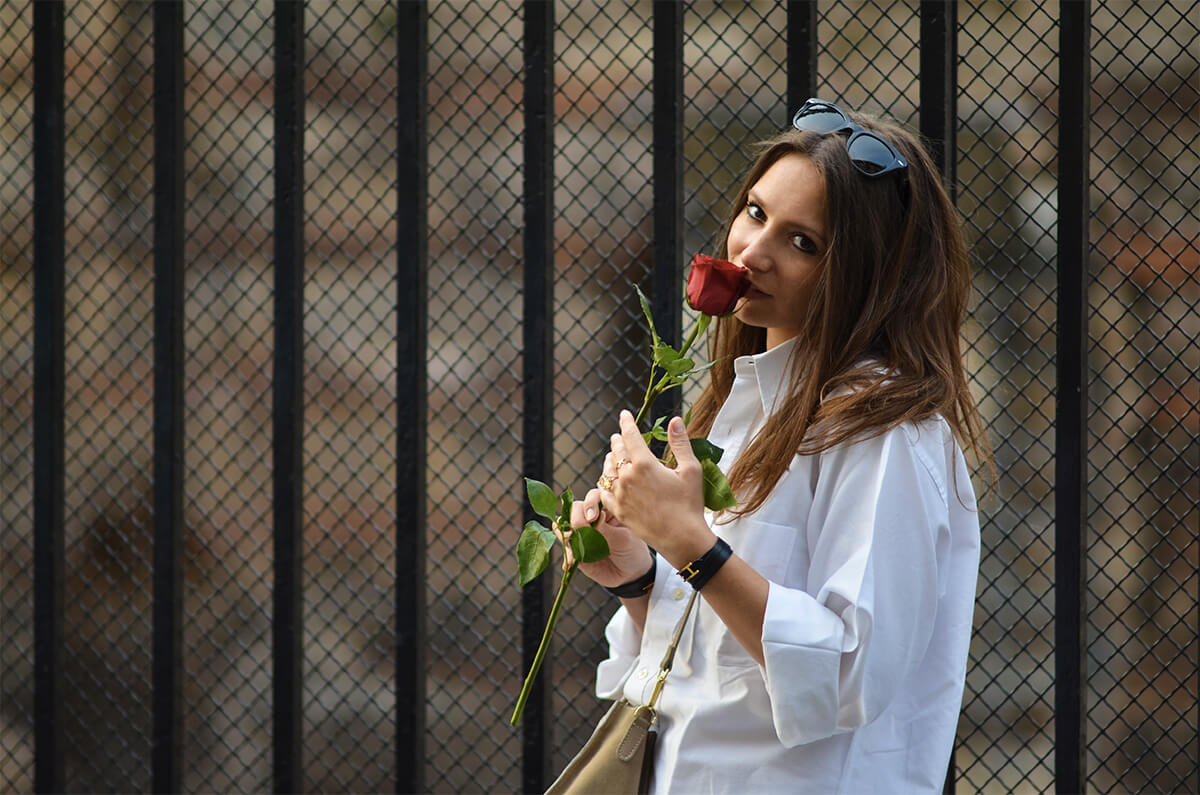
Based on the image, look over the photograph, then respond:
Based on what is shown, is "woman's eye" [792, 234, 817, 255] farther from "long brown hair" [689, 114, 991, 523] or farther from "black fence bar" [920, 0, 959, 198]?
"black fence bar" [920, 0, 959, 198]

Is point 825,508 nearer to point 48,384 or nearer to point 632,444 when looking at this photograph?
point 632,444

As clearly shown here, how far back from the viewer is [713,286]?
1384 mm

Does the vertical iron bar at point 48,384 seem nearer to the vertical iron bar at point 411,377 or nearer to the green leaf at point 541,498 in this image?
the vertical iron bar at point 411,377

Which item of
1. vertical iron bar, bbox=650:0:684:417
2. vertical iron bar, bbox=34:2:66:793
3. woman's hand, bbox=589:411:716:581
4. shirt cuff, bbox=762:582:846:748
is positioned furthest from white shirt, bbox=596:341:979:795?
vertical iron bar, bbox=34:2:66:793

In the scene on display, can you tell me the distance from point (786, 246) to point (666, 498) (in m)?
0.40

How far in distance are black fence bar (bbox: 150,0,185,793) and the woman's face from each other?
6.15 feet

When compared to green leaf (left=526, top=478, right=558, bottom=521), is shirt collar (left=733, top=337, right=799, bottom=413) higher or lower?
higher

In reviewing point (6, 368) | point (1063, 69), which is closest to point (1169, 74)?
point (1063, 69)

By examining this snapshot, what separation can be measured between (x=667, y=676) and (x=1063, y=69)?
Result: 5.40 ft

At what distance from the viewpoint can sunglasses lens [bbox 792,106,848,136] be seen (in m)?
1.47

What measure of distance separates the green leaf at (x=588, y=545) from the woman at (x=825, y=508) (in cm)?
4

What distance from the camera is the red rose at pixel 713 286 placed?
1.38m

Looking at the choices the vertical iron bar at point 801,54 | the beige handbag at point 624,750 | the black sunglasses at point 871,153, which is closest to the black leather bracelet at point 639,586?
the beige handbag at point 624,750

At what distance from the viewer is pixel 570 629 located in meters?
3.36
